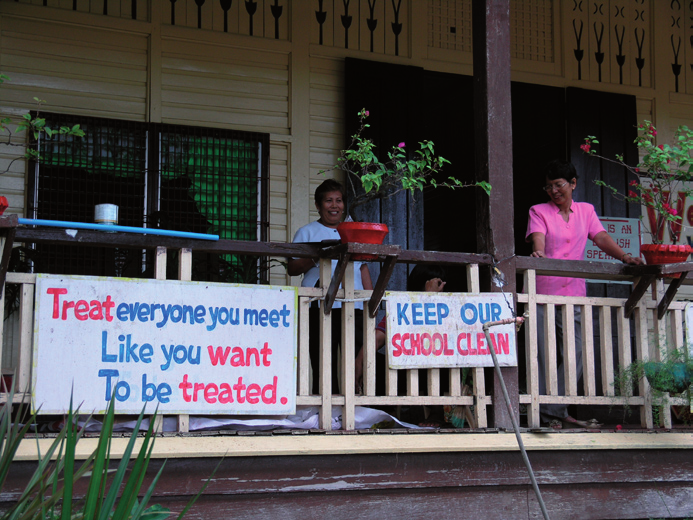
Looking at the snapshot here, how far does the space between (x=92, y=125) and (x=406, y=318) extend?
3.18 m

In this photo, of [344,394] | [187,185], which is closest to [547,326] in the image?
[344,394]

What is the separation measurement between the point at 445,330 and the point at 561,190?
1.38 meters

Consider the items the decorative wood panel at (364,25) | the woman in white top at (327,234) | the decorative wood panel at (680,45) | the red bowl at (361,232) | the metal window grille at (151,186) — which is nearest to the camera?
the red bowl at (361,232)

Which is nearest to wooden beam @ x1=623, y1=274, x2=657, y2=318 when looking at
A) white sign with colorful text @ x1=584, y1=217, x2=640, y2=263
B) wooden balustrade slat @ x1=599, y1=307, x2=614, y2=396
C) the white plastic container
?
wooden balustrade slat @ x1=599, y1=307, x2=614, y2=396

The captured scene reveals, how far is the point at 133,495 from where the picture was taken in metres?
1.69

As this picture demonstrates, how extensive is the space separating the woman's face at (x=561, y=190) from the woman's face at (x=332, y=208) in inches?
54.5

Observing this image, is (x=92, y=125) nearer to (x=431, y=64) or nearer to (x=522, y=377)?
(x=431, y=64)

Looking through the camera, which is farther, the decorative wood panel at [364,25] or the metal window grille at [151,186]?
the decorative wood panel at [364,25]

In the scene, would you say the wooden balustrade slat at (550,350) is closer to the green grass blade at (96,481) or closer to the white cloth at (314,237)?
the white cloth at (314,237)

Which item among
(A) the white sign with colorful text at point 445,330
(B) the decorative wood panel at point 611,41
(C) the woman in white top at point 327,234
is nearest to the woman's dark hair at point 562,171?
(A) the white sign with colorful text at point 445,330

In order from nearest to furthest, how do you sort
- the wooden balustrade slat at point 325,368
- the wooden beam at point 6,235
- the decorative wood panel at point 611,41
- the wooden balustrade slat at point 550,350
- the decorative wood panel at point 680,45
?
the wooden beam at point 6,235, the wooden balustrade slat at point 325,368, the wooden balustrade slat at point 550,350, the decorative wood panel at point 611,41, the decorative wood panel at point 680,45

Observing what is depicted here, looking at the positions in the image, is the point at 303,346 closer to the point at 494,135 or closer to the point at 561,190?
the point at 494,135

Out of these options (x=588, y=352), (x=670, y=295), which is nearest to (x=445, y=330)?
(x=588, y=352)

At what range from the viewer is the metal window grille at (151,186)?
18.6 feet
